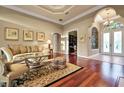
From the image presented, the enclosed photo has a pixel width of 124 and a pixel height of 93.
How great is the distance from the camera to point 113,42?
2.66m

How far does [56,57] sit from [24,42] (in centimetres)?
74

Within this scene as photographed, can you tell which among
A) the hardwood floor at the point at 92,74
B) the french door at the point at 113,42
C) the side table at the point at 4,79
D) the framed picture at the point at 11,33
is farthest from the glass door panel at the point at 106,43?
the side table at the point at 4,79

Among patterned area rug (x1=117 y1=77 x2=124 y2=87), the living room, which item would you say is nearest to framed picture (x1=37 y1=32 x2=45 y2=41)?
the living room

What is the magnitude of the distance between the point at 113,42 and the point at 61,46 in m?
1.14

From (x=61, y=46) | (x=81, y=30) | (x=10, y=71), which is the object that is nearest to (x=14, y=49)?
(x=10, y=71)

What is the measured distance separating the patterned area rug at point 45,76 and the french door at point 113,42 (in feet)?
2.55

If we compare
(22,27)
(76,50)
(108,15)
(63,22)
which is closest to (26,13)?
(22,27)

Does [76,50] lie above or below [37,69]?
above

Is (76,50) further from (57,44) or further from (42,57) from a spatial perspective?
(42,57)

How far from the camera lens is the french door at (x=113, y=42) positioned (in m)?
2.57

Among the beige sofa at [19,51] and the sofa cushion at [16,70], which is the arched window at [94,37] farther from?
the sofa cushion at [16,70]

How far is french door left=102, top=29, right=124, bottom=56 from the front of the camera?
2572 millimetres

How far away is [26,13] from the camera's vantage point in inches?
97.1

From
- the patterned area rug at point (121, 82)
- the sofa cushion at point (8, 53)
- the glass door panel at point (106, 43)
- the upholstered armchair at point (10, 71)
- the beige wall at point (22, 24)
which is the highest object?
the beige wall at point (22, 24)
